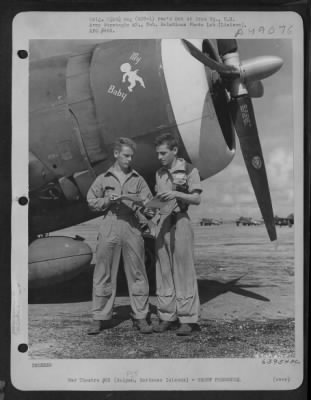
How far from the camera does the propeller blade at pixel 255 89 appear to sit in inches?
51.4

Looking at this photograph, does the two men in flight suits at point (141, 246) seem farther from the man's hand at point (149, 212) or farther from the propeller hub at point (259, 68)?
the propeller hub at point (259, 68)

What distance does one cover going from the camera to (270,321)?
51.0 inches

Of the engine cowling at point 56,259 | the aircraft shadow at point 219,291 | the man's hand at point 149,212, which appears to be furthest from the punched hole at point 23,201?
the aircraft shadow at point 219,291

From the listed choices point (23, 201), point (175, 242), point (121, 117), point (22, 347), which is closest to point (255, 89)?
point (121, 117)

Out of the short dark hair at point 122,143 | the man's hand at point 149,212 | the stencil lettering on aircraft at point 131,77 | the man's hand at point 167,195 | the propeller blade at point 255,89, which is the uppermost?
the stencil lettering on aircraft at point 131,77

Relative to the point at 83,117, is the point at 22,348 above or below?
below

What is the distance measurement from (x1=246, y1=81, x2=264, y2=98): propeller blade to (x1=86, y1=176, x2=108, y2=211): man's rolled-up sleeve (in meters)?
0.54

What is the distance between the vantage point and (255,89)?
4.29 ft

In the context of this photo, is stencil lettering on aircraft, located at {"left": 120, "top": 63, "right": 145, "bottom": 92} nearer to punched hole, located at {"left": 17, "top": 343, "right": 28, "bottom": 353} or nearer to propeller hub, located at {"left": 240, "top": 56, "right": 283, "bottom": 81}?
propeller hub, located at {"left": 240, "top": 56, "right": 283, "bottom": 81}

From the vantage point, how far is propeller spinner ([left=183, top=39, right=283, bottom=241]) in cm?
130

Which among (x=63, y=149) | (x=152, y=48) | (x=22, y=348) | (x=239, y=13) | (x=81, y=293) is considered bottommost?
(x=22, y=348)
